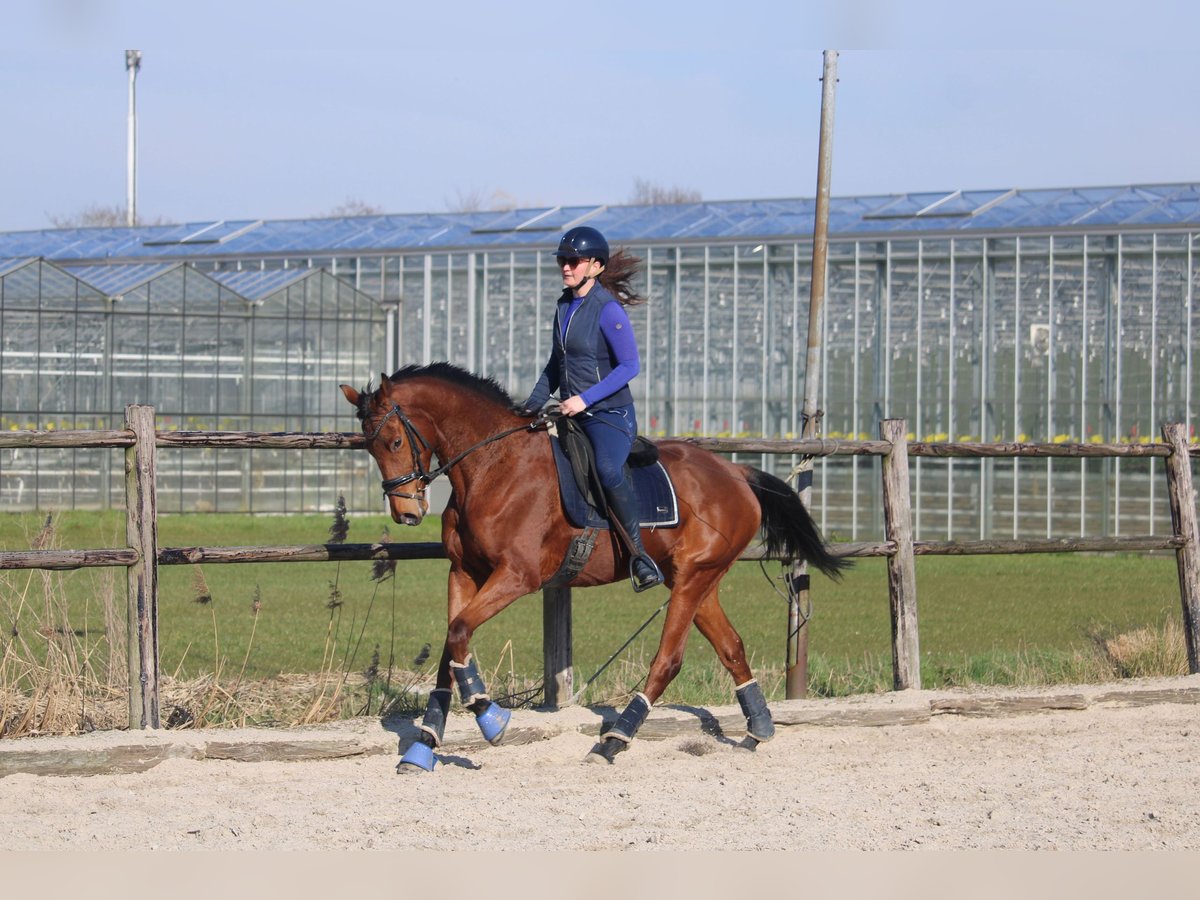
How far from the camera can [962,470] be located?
2541 cm

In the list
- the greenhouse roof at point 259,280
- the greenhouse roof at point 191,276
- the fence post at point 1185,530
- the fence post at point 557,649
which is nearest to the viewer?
the fence post at point 557,649

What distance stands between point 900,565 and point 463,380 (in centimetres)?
316

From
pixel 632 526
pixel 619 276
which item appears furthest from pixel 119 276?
pixel 632 526

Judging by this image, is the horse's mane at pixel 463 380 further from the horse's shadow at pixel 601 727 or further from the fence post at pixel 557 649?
the horse's shadow at pixel 601 727

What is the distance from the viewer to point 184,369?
29.2 meters

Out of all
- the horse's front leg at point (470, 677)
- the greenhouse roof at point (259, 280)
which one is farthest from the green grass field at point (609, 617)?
the greenhouse roof at point (259, 280)

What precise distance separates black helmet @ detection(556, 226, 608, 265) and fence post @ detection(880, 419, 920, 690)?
2485mm

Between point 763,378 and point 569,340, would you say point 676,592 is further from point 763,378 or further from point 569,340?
point 763,378

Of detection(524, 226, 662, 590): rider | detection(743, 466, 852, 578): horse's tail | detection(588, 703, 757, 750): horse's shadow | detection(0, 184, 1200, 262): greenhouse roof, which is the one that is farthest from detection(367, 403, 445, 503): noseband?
detection(0, 184, 1200, 262): greenhouse roof

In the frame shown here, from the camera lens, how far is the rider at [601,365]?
6980 mm

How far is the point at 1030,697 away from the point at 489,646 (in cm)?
532

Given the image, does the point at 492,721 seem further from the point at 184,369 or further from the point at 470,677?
the point at 184,369

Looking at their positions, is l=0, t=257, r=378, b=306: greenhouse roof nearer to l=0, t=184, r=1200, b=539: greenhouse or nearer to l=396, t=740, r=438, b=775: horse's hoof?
l=0, t=184, r=1200, b=539: greenhouse

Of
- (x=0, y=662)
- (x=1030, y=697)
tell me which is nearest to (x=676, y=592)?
(x=1030, y=697)
